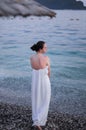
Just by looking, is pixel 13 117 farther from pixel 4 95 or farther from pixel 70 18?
pixel 70 18

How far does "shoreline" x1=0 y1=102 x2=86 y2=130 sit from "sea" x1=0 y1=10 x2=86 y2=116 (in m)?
2.73

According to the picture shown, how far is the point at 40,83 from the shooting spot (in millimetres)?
5961

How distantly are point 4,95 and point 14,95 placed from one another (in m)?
0.21

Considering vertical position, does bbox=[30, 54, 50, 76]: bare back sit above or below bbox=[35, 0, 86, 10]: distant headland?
below

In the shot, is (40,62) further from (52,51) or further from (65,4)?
(65,4)

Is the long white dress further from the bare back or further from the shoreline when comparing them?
the shoreline

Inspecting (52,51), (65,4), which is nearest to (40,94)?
(52,51)

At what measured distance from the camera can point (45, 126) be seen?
624 centimetres

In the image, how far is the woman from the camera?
5914mm

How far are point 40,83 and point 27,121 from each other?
78 cm

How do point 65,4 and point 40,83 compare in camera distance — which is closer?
point 40,83

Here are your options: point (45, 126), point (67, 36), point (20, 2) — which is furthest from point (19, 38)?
point (45, 126)

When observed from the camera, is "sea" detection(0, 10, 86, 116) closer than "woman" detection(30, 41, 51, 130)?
No

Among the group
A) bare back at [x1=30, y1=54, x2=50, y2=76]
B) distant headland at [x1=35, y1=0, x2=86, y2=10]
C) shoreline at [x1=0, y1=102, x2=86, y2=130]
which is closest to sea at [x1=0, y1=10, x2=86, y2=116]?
distant headland at [x1=35, y1=0, x2=86, y2=10]
